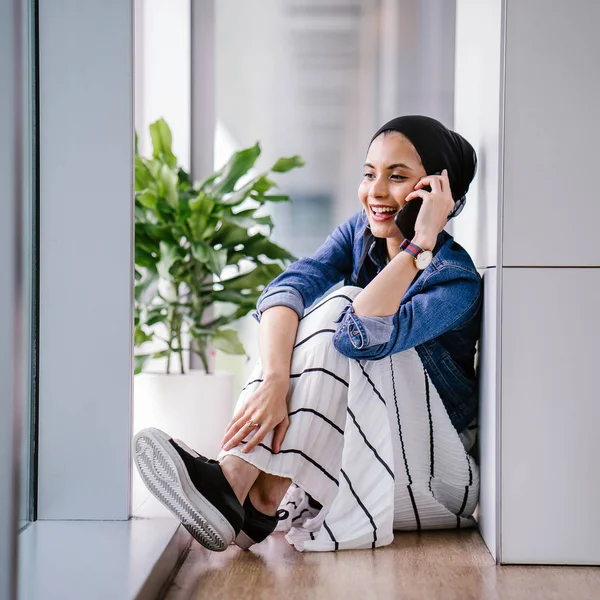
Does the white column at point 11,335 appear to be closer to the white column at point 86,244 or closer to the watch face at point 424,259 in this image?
the white column at point 86,244

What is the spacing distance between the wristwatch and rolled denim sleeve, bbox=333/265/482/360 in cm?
2

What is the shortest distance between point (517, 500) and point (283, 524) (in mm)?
489

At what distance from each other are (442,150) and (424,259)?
0.84 ft

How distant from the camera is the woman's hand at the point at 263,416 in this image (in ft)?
4.40

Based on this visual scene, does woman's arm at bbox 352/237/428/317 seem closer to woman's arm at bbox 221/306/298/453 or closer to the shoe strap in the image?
woman's arm at bbox 221/306/298/453

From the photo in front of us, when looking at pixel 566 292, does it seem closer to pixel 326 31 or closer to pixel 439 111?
pixel 439 111

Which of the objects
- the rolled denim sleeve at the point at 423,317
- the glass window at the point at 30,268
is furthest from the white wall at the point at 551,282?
the glass window at the point at 30,268

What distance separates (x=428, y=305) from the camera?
4.72 ft

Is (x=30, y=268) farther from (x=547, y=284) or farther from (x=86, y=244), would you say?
(x=547, y=284)

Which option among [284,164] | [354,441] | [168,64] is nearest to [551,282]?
[354,441]

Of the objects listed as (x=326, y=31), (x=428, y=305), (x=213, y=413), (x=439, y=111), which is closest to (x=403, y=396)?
(x=428, y=305)

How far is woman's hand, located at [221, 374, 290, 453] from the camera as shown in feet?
4.40

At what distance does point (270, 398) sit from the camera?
4.46 ft

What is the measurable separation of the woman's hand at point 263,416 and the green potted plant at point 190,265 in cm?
78
